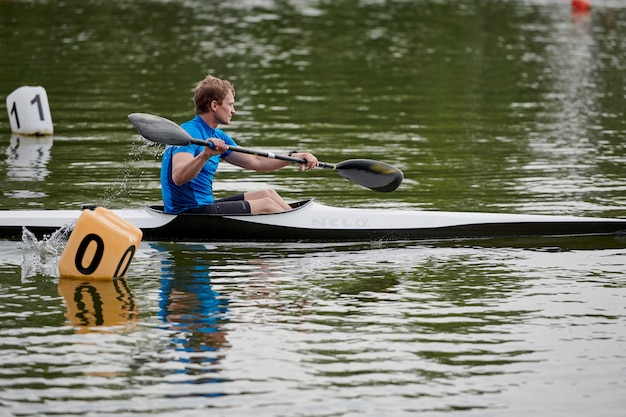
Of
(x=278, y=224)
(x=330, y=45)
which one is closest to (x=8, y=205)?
(x=278, y=224)

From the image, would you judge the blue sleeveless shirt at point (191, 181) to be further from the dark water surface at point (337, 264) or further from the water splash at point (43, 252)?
the water splash at point (43, 252)

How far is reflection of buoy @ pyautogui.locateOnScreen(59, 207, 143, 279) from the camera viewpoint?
35.0ft

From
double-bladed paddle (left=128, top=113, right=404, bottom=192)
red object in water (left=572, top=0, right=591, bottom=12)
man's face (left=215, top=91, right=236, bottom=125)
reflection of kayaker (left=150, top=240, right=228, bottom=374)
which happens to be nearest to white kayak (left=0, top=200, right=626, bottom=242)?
reflection of kayaker (left=150, top=240, right=228, bottom=374)

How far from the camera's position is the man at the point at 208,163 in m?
11.7

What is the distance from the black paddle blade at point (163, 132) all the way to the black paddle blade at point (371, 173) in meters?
2.06

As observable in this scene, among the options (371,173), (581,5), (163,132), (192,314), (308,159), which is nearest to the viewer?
(192,314)

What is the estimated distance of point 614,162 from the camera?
57.6 feet

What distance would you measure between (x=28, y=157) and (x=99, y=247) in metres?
7.40

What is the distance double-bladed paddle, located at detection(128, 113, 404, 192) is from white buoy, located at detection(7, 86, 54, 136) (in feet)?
26.1

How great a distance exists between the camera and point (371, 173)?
43.1ft

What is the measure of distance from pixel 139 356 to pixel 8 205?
18.8 feet

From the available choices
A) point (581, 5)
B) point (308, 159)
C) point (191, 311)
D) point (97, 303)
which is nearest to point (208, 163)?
point (308, 159)

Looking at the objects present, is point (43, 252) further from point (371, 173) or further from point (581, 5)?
point (581, 5)

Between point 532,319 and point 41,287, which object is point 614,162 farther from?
point 41,287
